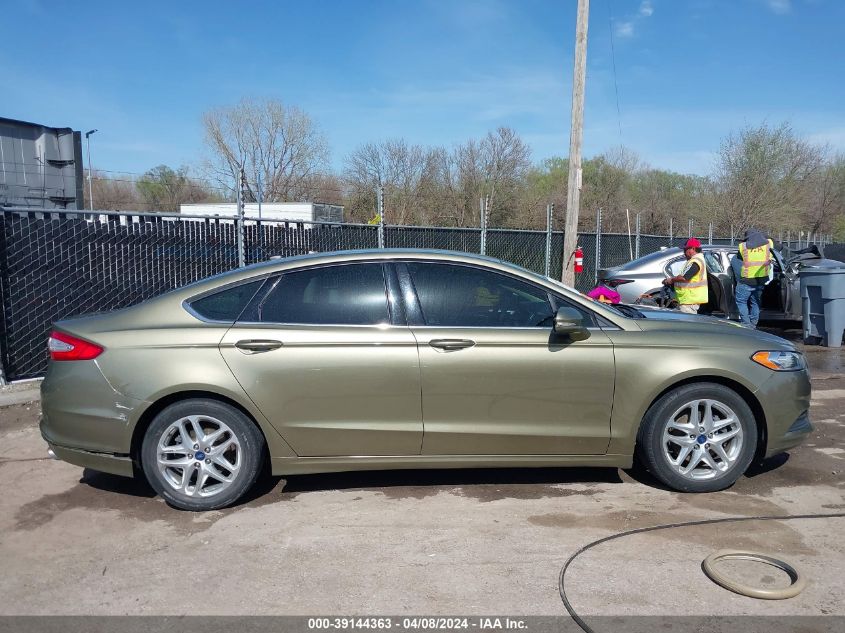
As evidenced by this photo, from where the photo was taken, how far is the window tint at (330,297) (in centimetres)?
460

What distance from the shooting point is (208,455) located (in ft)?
14.7

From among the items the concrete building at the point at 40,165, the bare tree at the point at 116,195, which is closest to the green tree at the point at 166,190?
the bare tree at the point at 116,195

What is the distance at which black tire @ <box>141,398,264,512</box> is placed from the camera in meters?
4.45

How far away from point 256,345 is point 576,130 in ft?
36.5

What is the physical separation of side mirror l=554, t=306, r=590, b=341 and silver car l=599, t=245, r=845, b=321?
23.6 ft

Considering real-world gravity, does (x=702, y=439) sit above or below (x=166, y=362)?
below

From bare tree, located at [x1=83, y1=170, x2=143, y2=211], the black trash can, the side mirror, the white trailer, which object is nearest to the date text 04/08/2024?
the side mirror

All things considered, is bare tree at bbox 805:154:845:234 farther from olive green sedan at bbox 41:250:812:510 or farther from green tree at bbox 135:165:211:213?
olive green sedan at bbox 41:250:812:510

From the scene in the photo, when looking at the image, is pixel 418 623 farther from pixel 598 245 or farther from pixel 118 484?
pixel 598 245

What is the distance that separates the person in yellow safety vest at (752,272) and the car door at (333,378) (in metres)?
8.04

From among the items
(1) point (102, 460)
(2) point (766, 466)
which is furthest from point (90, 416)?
(2) point (766, 466)

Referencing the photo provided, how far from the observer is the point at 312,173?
32.8 m

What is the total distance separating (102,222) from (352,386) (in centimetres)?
572

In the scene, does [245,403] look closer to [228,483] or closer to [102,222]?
[228,483]
